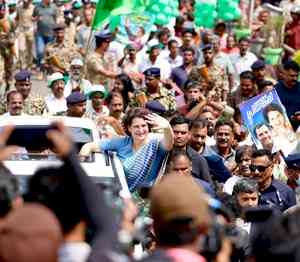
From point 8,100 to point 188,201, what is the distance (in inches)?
330

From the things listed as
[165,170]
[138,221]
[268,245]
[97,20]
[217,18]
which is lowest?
[217,18]

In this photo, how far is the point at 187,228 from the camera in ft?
15.4

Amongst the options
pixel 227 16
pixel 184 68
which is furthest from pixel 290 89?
pixel 227 16

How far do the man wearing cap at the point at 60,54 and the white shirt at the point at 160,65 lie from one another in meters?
1.08

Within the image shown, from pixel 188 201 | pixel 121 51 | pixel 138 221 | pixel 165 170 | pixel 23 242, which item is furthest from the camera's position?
pixel 121 51

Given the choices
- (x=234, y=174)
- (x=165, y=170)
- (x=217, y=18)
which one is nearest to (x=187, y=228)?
(x=165, y=170)

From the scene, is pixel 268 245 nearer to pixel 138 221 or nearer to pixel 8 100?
pixel 138 221

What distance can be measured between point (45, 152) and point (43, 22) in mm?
13075

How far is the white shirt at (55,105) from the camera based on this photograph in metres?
13.4

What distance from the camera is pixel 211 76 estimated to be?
1623 centimetres

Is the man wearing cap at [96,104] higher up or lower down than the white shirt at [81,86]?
higher up

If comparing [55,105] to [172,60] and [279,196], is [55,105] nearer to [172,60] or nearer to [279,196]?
[279,196]

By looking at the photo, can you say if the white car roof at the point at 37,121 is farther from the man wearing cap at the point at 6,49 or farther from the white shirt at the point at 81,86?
the man wearing cap at the point at 6,49

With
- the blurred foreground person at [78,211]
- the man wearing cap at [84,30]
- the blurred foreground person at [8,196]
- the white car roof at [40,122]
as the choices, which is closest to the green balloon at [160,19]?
the man wearing cap at [84,30]
